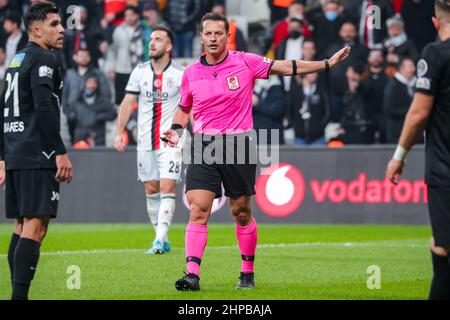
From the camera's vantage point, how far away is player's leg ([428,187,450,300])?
7.29 m

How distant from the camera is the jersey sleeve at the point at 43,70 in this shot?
8.47 m

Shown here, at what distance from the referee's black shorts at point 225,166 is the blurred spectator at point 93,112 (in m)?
10.8

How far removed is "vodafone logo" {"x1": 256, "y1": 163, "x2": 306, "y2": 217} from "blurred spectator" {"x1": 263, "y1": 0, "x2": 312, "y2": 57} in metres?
3.54

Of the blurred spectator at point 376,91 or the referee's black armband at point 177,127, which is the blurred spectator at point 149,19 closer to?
the blurred spectator at point 376,91

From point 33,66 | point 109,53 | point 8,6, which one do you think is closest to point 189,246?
Result: point 33,66

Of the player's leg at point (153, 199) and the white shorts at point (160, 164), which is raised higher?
the white shorts at point (160, 164)

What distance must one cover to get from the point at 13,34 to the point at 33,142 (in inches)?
549

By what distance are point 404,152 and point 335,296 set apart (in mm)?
2405

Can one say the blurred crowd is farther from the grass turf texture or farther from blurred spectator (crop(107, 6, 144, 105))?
the grass turf texture

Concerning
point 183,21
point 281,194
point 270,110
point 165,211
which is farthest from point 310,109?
point 165,211

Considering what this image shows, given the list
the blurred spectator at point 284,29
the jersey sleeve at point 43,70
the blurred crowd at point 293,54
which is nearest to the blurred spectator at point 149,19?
the blurred crowd at point 293,54

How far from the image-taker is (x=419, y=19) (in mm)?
21109

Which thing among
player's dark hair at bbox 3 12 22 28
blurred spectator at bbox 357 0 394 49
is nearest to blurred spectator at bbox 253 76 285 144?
blurred spectator at bbox 357 0 394 49

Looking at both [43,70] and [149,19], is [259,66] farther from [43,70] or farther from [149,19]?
[149,19]
